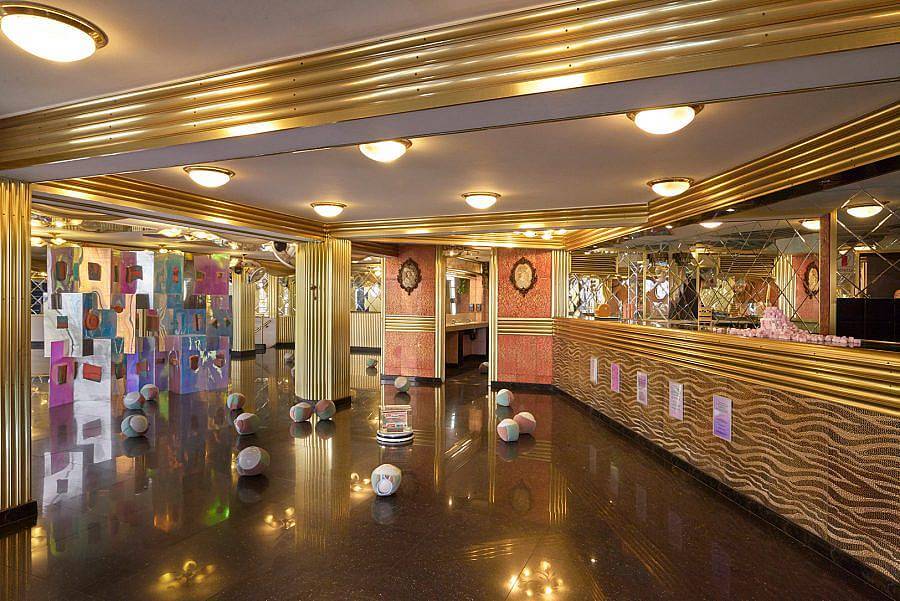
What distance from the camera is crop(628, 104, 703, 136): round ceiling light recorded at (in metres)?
3.60

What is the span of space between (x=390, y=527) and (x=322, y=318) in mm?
5609

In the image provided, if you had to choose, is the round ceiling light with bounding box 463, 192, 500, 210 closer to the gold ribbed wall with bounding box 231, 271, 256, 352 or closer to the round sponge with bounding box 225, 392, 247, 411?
the round sponge with bounding box 225, 392, 247, 411

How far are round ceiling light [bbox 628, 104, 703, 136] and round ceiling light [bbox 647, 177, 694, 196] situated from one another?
2.23 metres

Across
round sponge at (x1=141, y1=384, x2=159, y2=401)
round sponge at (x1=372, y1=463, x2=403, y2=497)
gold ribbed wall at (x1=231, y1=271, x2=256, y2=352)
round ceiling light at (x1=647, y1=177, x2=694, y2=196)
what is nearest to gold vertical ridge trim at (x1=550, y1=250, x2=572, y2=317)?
round ceiling light at (x1=647, y1=177, x2=694, y2=196)

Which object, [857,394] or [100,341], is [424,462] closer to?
[857,394]

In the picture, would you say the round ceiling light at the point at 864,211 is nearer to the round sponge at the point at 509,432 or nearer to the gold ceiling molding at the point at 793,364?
the gold ceiling molding at the point at 793,364

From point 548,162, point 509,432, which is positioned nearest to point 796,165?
point 548,162

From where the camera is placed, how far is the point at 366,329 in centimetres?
1864

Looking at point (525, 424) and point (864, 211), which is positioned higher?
point (864, 211)

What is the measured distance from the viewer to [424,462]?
6.05m

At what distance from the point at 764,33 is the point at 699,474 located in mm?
4595

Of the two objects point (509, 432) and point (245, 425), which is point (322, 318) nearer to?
point (245, 425)

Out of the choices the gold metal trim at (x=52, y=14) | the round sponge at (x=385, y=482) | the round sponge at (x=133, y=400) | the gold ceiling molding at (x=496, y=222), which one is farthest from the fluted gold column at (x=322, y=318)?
the gold metal trim at (x=52, y=14)

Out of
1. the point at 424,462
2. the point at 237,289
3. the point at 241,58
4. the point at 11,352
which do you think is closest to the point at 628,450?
the point at 424,462
